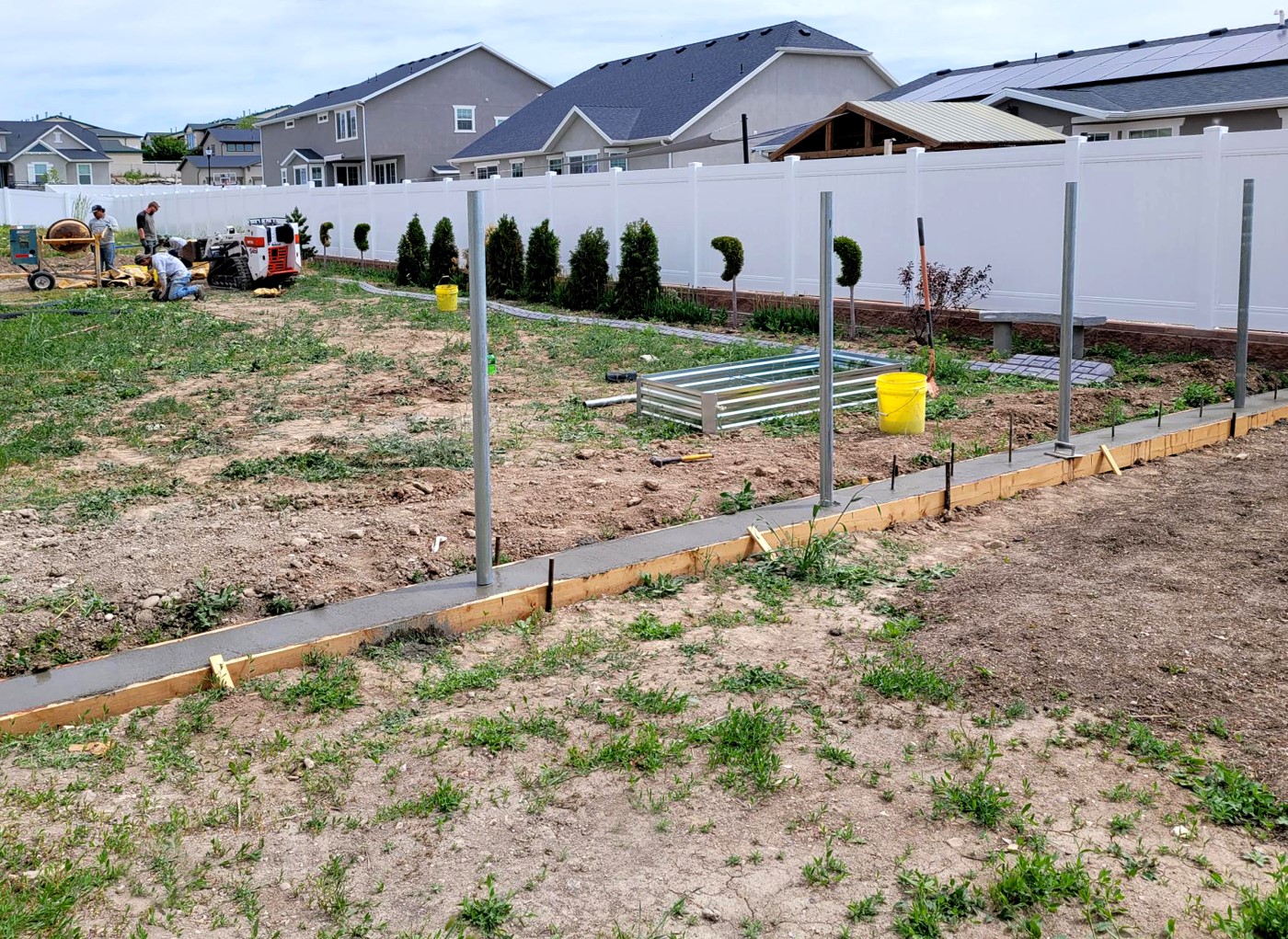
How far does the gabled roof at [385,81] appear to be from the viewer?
158ft

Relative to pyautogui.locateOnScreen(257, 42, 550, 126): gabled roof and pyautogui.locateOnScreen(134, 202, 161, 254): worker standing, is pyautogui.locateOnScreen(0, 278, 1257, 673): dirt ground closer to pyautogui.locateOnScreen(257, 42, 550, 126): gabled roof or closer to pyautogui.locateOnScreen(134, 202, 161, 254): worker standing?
pyautogui.locateOnScreen(134, 202, 161, 254): worker standing

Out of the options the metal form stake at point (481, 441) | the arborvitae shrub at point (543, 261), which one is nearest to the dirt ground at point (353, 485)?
the metal form stake at point (481, 441)

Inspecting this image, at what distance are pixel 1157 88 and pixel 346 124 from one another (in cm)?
3560

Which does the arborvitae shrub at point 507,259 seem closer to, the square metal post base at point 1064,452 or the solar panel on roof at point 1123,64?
the solar panel on roof at point 1123,64

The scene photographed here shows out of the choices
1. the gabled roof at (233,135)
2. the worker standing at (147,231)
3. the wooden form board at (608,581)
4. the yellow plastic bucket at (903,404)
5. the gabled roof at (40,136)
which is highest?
the gabled roof at (233,135)

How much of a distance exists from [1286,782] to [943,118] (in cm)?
1803

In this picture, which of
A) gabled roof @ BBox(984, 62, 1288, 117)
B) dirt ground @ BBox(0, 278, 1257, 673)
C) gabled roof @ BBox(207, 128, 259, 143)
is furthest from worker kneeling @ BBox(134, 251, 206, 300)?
gabled roof @ BBox(207, 128, 259, 143)

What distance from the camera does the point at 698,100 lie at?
34.8 meters

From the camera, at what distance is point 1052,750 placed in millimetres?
4234

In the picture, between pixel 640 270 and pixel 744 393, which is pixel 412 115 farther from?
pixel 744 393

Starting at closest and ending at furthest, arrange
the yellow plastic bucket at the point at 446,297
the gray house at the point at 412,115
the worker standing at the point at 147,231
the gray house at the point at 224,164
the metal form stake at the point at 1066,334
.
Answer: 1. the metal form stake at the point at 1066,334
2. the yellow plastic bucket at the point at 446,297
3. the worker standing at the point at 147,231
4. the gray house at the point at 412,115
5. the gray house at the point at 224,164

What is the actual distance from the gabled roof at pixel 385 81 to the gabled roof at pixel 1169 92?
97.6 feet

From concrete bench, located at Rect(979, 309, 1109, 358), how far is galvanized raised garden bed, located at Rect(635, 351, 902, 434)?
268cm

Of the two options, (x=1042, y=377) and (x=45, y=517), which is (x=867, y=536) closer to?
(x=45, y=517)
